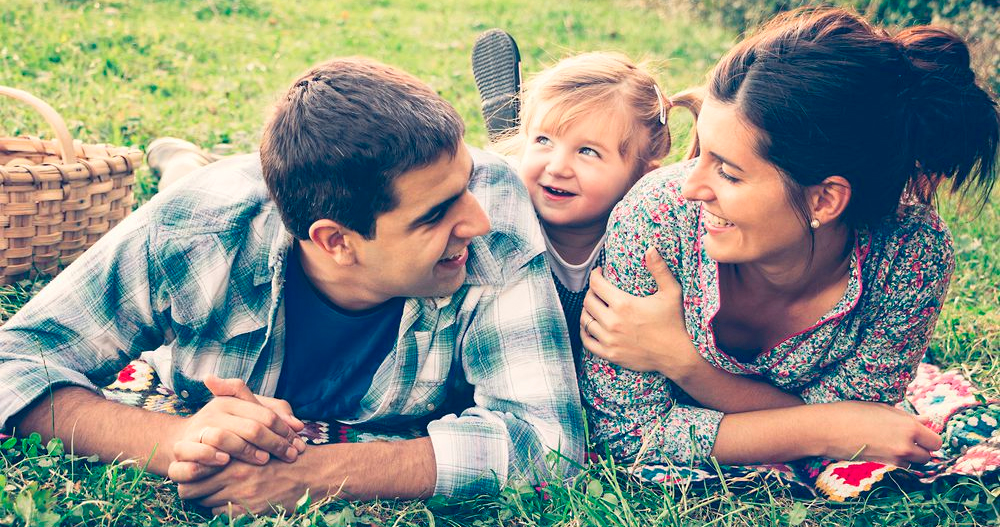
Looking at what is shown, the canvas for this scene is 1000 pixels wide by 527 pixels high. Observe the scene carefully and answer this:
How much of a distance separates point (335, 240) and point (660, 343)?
1.03 meters

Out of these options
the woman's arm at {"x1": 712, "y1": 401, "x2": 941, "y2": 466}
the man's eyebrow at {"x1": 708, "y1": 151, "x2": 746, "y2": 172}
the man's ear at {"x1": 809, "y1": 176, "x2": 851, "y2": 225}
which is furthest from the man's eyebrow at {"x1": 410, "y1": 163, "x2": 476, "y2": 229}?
the woman's arm at {"x1": 712, "y1": 401, "x2": 941, "y2": 466}

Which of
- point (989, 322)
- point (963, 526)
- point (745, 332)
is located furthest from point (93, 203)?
point (989, 322)

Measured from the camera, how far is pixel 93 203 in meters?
3.82

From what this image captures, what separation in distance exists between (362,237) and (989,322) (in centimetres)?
291

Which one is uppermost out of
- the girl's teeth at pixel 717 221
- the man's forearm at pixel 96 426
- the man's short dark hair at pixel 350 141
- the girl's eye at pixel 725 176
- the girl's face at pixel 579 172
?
the man's short dark hair at pixel 350 141

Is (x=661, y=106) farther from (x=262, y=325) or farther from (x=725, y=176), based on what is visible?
(x=262, y=325)

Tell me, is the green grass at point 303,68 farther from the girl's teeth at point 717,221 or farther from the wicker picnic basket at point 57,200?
the girl's teeth at point 717,221

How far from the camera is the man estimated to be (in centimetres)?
240

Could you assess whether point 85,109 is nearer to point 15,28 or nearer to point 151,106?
point 151,106

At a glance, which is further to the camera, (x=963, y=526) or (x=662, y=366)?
(x=662, y=366)

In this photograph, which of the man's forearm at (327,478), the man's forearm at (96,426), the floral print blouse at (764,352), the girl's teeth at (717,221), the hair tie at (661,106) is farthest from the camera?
the hair tie at (661,106)

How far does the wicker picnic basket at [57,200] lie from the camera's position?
3514 mm

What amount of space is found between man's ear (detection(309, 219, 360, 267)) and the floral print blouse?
817 millimetres

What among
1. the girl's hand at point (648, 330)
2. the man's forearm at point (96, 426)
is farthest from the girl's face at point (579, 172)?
the man's forearm at point (96, 426)
